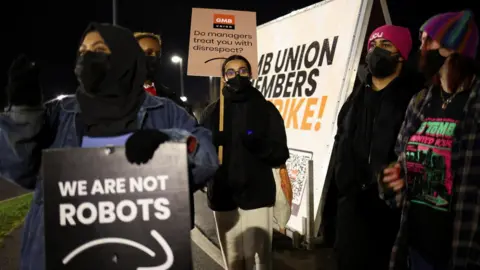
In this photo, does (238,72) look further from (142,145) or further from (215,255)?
(215,255)

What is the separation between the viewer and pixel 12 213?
26.8 feet

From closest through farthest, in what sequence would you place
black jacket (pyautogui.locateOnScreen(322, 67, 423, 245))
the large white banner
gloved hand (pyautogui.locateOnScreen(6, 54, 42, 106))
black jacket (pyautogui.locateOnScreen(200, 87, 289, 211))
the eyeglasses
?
gloved hand (pyautogui.locateOnScreen(6, 54, 42, 106)), black jacket (pyautogui.locateOnScreen(322, 67, 423, 245)), black jacket (pyautogui.locateOnScreen(200, 87, 289, 211)), the eyeglasses, the large white banner

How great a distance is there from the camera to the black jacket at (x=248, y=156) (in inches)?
138

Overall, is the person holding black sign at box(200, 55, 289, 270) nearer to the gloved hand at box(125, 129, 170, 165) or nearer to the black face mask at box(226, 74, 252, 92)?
the black face mask at box(226, 74, 252, 92)

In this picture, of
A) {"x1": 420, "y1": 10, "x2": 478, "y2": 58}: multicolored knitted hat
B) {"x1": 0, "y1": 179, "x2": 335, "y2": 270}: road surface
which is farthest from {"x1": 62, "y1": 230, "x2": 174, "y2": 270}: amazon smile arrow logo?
{"x1": 0, "y1": 179, "x2": 335, "y2": 270}: road surface

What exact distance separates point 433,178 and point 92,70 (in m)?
1.80

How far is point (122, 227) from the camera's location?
5.87ft

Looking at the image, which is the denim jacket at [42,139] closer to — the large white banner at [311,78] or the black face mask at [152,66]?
the black face mask at [152,66]

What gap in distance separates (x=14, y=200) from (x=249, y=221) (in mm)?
7975

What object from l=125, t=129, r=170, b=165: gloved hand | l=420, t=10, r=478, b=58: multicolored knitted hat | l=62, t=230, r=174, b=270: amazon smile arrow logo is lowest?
l=62, t=230, r=174, b=270: amazon smile arrow logo

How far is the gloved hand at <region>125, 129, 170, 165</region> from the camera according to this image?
5.70 ft

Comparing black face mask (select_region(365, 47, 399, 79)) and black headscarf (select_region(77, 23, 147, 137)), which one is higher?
black face mask (select_region(365, 47, 399, 79))

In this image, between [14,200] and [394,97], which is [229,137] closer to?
[394,97]

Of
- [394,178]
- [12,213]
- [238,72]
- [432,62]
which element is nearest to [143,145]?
[394,178]
